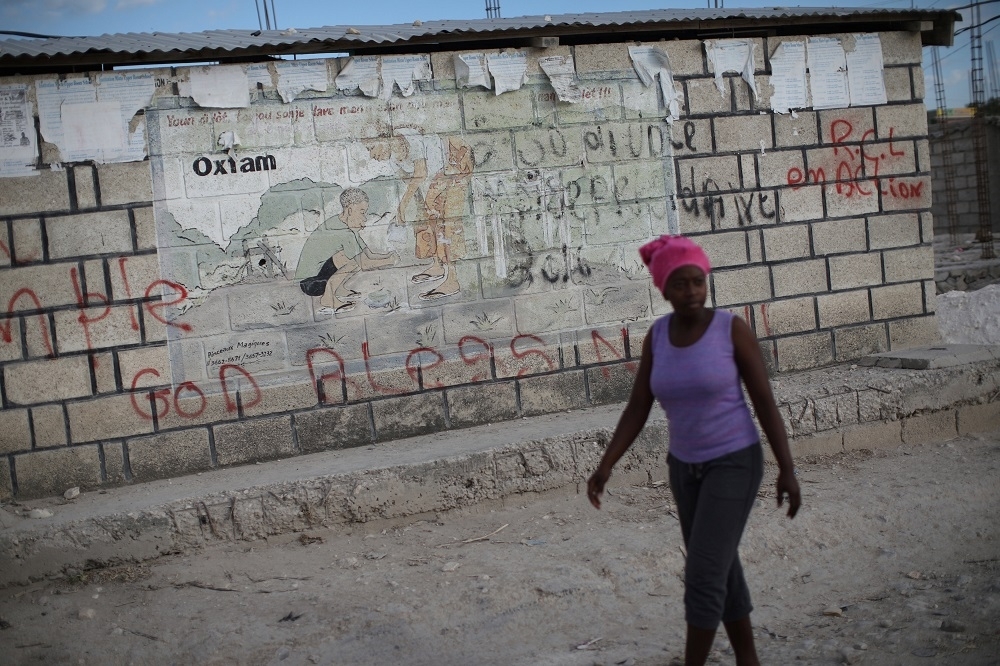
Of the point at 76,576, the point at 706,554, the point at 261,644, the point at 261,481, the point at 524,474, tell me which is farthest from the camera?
the point at 524,474

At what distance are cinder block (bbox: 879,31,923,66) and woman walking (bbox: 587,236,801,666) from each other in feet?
15.7

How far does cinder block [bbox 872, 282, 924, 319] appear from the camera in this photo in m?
6.80

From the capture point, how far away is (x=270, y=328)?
18.2ft

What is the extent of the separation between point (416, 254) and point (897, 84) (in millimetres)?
3895

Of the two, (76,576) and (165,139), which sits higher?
(165,139)

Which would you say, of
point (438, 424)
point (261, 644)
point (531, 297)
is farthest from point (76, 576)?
point (531, 297)

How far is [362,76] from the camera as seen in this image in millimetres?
5672

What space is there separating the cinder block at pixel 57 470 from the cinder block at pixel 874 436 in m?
4.81

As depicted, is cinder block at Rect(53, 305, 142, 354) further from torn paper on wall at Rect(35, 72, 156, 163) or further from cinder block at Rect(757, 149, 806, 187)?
cinder block at Rect(757, 149, 806, 187)

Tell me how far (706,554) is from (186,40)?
453cm

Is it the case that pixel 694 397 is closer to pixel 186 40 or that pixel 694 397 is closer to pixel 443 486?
pixel 443 486

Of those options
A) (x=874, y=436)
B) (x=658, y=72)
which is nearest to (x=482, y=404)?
(x=658, y=72)

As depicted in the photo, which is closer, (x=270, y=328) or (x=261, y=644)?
(x=261, y=644)

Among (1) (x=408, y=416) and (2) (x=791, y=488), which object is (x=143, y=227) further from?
(2) (x=791, y=488)
